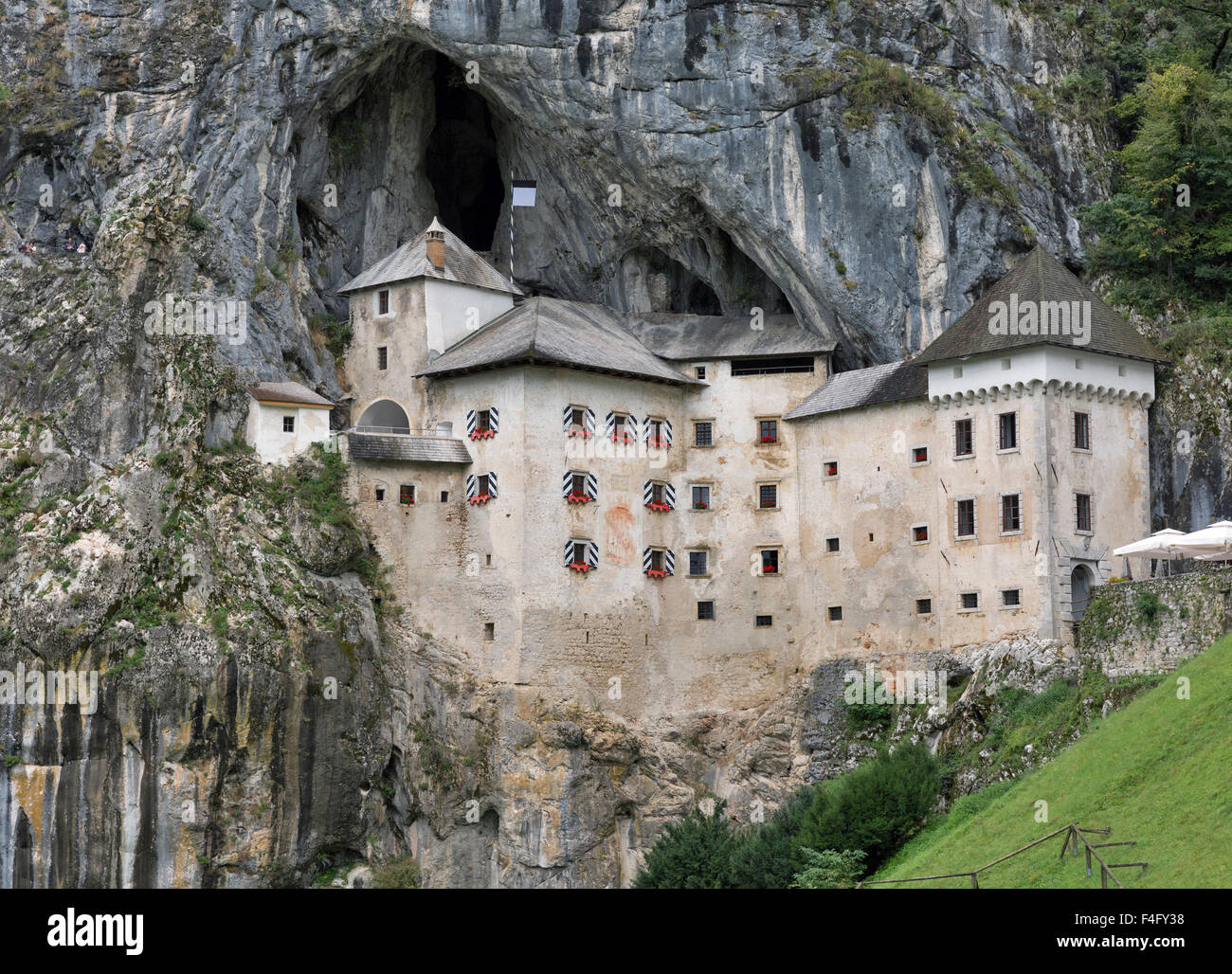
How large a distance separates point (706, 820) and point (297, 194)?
2988cm

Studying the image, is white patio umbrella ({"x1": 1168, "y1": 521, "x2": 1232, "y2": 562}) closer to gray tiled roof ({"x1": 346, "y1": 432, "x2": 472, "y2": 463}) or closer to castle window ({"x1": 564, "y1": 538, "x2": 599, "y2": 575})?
castle window ({"x1": 564, "y1": 538, "x2": 599, "y2": 575})

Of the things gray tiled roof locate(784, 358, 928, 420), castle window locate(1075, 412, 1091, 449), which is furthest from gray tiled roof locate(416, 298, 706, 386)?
castle window locate(1075, 412, 1091, 449)

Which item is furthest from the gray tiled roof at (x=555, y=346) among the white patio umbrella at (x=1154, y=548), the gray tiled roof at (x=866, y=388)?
the white patio umbrella at (x=1154, y=548)

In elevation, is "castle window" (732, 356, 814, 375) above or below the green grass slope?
above

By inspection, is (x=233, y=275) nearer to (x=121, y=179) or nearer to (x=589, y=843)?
(x=121, y=179)

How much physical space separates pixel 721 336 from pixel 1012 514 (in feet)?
50.8

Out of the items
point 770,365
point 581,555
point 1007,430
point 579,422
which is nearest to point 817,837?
point 1007,430

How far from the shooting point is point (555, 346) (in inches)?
2795

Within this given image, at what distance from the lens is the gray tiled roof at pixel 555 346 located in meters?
70.6

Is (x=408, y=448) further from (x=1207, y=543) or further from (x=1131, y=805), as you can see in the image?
(x=1131, y=805)

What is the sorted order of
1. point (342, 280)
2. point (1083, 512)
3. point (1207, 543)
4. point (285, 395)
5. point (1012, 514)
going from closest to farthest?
1. point (1207, 543)
2. point (1012, 514)
3. point (1083, 512)
4. point (285, 395)
5. point (342, 280)

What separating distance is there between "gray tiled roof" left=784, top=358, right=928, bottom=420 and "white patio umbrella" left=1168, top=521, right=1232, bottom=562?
40.2 ft

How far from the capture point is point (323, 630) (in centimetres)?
6875

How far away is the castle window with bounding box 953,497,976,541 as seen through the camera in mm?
66125
